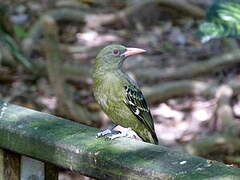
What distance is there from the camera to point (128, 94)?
4641mm

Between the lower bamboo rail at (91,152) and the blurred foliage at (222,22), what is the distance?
1.91 meters

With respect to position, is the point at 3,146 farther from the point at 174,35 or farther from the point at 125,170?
the point at 174,35

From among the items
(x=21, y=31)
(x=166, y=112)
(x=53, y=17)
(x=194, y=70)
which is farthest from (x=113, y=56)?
(x=21, y=31)

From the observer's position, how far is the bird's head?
466 centimetres

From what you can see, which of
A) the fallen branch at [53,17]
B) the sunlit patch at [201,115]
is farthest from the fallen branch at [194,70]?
the fallen branch at [53,17]

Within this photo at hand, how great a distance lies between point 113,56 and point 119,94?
0.91ft

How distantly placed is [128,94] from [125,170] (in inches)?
87.8

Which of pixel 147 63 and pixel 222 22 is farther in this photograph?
pixel 147 63

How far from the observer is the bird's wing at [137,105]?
15.2 ft

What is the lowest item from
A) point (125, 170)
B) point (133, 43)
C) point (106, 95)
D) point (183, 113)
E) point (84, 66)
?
point (125, 170)

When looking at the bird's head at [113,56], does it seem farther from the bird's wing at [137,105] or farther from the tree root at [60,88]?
the tree root at [60,88]

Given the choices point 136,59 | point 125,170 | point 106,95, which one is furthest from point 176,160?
point 136,59

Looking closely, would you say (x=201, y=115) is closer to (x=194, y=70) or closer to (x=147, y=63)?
(x=194, y=70)

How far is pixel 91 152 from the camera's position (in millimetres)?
2611
